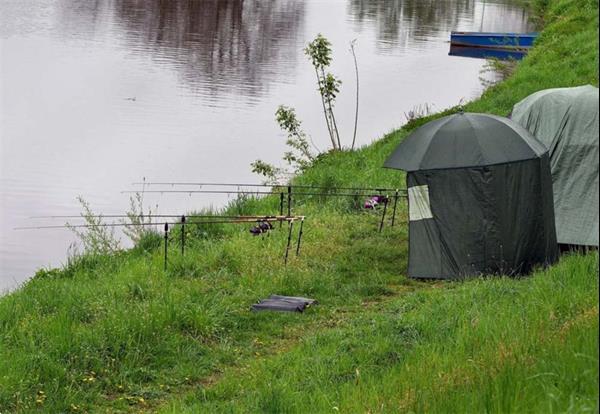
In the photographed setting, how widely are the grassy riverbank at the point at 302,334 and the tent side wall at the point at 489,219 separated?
1.53ft

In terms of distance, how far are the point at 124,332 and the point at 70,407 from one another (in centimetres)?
110

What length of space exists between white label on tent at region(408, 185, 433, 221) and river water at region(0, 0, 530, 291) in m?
6.16

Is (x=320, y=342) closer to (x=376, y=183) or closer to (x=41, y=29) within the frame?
(x=376, y=183)

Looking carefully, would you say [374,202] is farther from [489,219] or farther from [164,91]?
[164,91]

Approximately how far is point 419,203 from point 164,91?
65.2 feet

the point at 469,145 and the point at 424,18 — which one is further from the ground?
the point at 469,145

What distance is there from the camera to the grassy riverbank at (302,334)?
571 cm

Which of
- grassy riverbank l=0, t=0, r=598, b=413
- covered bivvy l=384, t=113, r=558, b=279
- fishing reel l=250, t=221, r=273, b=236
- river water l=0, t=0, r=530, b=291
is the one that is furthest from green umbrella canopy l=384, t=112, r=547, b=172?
river water l=0, t=0, r=530, b=291

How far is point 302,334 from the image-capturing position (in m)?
9.30

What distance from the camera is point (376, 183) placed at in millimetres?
16125

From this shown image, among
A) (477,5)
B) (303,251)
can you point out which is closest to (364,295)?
(303,251)

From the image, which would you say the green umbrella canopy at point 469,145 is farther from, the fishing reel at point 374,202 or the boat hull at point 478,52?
the boat hull at point 478,52

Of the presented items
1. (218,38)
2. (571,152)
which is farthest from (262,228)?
(218,38)

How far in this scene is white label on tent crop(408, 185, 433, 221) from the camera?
11.0 m
